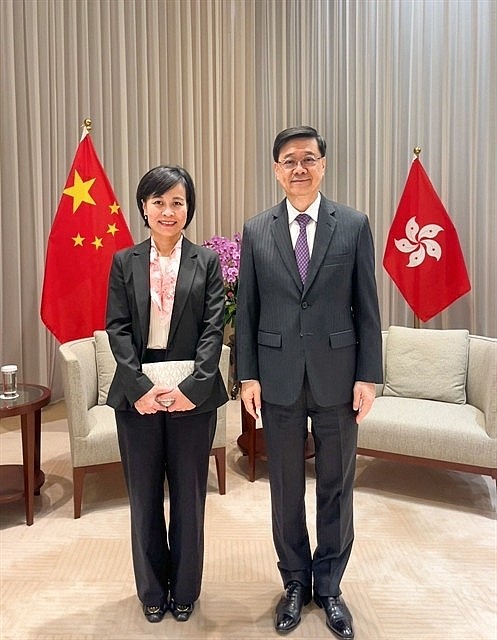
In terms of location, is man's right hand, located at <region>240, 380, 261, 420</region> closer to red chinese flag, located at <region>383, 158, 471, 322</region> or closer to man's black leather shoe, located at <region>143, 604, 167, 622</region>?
man's black leather shoe, located at <region>143, 604, 167, 622</region>

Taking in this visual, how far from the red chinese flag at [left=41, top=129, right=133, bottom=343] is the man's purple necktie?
96.5 inches

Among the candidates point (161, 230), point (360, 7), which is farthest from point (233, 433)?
point (360, 7)

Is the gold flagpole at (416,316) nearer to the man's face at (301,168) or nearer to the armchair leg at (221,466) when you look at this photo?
the armchair leg at (221,466)

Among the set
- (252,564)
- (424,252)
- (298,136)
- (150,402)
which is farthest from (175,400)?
(424,252)

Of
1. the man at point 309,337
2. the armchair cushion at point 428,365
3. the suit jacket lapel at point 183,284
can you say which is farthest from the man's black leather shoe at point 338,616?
the armchair cushion at point 428,365

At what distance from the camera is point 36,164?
15.9 ft

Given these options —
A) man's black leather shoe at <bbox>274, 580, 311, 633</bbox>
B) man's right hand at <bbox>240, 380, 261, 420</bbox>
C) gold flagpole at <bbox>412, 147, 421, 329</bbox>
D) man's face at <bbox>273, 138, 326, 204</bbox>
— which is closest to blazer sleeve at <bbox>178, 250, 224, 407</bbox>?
man's right hand at <bbox>240, 380, 261, 420</bbox>

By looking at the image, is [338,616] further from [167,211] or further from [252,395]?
[167,211]

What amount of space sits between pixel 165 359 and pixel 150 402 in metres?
0.16

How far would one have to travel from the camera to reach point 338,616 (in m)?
2.21

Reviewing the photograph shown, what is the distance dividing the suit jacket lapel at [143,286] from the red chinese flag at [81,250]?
2224mm

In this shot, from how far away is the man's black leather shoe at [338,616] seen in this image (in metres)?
2.18

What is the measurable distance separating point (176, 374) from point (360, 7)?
13.4 ft

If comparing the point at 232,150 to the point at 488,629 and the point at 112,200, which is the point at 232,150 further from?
the point at 488,629
